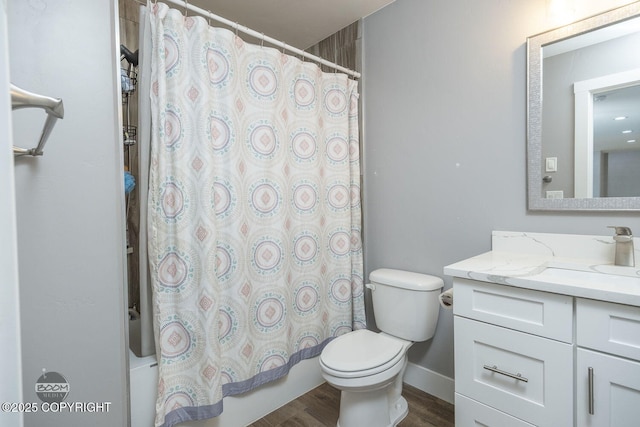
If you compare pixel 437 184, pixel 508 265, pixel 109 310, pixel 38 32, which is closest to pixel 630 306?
pixel 508 265

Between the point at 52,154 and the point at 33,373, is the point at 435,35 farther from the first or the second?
the point at 33,373

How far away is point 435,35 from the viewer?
1730mm

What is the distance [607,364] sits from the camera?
86cm

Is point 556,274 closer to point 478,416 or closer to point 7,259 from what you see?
point 478,416

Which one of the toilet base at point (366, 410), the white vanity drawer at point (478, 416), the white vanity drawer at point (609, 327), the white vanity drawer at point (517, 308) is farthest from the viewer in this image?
the toilet base at point (366, 410)

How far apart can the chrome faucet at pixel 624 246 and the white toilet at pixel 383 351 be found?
72 centimetres

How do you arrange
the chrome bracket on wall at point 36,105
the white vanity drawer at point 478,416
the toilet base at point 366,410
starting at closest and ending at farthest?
the chrome bracket on wall at point 36,105
the white vanity drawer at point 478,416
the toilet base at point 366,410

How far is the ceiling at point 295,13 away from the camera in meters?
1.90

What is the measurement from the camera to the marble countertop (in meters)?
0.86

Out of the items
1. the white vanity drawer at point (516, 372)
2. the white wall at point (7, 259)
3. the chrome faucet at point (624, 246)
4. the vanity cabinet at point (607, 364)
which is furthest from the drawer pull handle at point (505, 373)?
the white wall at point (7, 259)

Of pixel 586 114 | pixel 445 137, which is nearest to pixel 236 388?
pixel 445 137

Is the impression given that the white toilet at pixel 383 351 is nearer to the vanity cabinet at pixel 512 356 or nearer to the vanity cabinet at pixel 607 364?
the vanity cabinet at pixel 512 356

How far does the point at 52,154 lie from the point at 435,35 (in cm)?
187

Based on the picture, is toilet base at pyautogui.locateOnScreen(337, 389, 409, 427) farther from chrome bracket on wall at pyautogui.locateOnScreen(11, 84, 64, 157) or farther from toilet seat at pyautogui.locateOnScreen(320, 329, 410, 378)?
chrome bracket on wall at pyautogui.locateOnScreen(11, 84, 64, 157)
